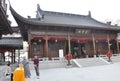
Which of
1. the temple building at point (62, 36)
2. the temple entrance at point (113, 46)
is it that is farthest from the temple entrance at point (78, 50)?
the temple entrance at point (113, 46)

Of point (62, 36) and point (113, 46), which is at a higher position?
point (62, 36)

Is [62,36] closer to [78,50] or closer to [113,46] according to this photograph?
[78,50]

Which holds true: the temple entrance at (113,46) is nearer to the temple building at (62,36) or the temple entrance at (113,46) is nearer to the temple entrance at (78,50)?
the temple building at (62,36)

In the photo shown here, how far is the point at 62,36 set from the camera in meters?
21.9

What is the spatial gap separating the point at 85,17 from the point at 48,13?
6.61 m

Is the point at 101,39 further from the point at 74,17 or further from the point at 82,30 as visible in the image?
the point at 74,17

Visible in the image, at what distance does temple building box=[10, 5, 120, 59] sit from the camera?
20122 millimetres

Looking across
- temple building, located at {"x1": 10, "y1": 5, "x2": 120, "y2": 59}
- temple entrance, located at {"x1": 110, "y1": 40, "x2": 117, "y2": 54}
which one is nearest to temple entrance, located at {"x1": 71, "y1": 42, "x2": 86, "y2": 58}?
temple building, located at {"x1": 10, "y1": 5, "x2": 120, "y2": 59}

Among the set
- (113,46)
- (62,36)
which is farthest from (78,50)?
(113,46)

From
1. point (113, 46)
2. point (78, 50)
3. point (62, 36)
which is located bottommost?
point (78, 50)

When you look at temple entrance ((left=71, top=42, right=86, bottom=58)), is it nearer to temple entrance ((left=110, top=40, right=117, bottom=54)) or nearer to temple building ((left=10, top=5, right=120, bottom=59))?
temple building ((left=10, top=5, right=120, bottom=59))

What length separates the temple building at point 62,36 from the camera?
66.0ft

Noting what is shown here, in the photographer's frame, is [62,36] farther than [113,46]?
No

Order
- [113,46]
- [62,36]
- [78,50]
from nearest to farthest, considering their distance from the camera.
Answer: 1. [62,36]
2. [78,50]
3. [113,46]
